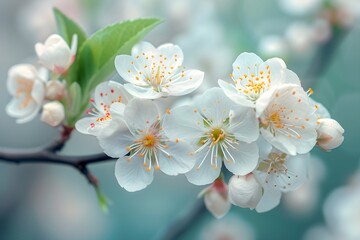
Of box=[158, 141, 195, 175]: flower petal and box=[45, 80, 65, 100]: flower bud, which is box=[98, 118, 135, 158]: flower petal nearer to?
box=[158, 141, 195, 175]: flower petal

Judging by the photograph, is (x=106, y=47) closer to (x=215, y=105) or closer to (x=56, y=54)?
(x=56, y=54)

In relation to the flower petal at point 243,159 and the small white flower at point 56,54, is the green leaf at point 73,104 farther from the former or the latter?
the flower petal at point 243,159

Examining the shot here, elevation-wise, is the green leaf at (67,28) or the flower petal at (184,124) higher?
the green leaf at (67,28)

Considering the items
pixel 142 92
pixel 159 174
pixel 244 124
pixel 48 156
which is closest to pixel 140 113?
pixel 142 92

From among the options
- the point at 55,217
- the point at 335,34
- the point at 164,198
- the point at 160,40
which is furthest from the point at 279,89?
the point at 55,217

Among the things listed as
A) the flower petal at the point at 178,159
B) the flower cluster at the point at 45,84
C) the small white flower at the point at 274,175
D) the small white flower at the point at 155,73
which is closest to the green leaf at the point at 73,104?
the flower cluster at the point at 45,84

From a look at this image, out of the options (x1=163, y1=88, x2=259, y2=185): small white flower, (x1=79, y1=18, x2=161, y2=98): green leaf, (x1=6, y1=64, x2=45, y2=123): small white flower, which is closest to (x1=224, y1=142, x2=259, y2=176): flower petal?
(x1=163, y1=88, x2=259, y2=185): small white flower

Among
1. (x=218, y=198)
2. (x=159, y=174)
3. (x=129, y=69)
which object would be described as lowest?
(x=159, y=174)
